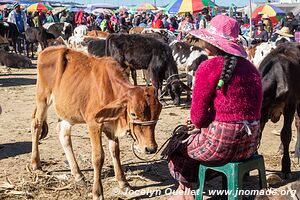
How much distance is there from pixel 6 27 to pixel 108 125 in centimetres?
1546

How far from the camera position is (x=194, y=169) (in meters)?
4.34

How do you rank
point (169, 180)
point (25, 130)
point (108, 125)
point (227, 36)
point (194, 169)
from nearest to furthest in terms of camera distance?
point (227, 36) < point (194, 169) < point (108, 125) < point (169, 180) < point (25, 130)

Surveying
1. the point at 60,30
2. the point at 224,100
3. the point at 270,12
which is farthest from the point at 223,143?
the point at 270,12

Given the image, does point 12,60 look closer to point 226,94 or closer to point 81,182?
point 81,182

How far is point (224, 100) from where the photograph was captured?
12.5 ft

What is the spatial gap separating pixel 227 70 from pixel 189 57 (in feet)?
24.6

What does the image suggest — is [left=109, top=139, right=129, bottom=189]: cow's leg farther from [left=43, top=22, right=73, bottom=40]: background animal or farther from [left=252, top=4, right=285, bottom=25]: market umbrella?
[left=252, top=4, right=285, bottom=25]: market umbrella

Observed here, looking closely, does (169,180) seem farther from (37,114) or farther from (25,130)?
(25,130)

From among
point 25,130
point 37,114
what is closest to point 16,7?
point 25,130

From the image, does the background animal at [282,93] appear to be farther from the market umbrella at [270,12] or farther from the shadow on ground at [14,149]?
the market umbrella at [270,12]

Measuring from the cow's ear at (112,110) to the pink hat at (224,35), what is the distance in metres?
1.00

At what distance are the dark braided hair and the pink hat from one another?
7 centimetres

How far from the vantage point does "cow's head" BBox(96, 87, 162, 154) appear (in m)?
4.28

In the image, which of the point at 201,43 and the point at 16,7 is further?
the point at 16,7
